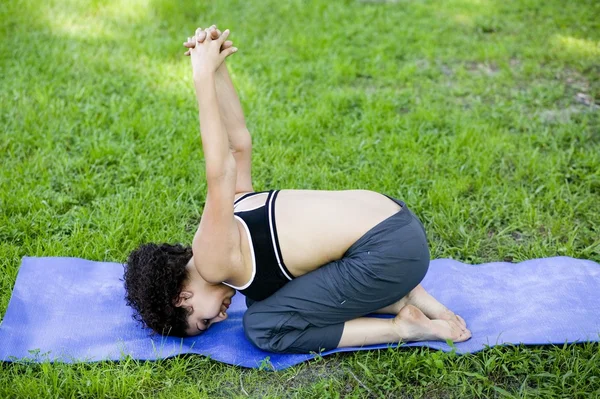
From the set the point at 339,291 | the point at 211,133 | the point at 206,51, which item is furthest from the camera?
the point at 339,291

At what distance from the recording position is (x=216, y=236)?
2465mm

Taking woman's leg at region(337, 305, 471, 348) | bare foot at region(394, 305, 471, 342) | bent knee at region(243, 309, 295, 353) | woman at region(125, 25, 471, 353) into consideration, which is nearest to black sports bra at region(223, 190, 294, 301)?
woman at region(125, 25, 471, 353)

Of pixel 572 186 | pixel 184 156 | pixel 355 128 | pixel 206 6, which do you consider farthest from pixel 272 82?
pixel 572 186

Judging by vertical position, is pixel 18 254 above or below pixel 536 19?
below

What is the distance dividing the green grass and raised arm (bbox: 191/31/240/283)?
493 millimetres

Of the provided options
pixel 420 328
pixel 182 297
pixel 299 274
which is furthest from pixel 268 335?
pixel 420 328

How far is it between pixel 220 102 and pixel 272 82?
2.21 meters

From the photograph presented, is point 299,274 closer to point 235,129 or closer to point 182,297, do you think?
point 182,297

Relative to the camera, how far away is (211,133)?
8.00ft

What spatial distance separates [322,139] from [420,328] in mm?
1965

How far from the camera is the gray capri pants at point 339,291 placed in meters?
2.67

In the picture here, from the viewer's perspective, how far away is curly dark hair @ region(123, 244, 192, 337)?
263cm

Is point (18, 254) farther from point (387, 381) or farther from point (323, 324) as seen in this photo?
point (387, 381)

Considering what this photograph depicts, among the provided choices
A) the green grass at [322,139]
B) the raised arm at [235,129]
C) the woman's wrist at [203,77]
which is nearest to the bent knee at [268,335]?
the green grass at [322,139]
